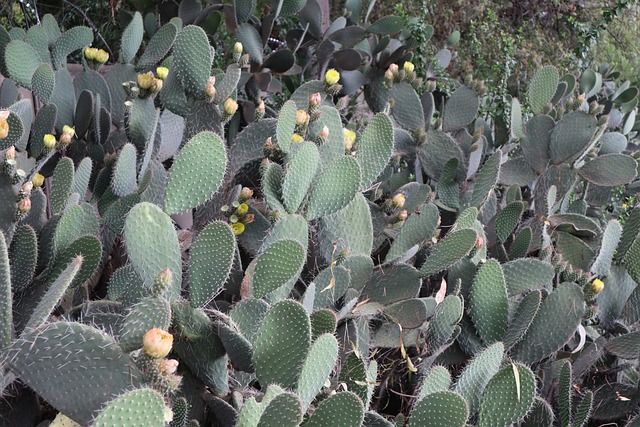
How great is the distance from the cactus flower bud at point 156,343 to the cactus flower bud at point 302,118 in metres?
0.90

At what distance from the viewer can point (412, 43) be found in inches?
151

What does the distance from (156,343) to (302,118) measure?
93 cm

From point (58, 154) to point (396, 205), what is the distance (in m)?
1.07

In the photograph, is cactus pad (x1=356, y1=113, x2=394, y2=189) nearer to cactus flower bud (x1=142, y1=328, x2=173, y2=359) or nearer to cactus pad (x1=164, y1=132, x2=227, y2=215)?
cactus pad (x1=164, y1=132, x2=227, y2=215)

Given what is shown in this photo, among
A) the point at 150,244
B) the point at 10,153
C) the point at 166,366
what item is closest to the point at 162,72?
the point at 10,153

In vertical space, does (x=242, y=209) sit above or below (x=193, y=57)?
below

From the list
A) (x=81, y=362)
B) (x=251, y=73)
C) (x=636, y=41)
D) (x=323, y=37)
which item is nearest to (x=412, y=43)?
(x=323, y=37)

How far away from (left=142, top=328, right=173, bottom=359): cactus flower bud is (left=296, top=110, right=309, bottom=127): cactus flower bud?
897mm

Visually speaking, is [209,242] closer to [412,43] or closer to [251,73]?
Result: [251,73]

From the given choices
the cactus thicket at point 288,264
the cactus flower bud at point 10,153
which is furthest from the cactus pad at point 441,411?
the cactus flower bud at point 10,153

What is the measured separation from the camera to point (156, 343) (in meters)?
0.97

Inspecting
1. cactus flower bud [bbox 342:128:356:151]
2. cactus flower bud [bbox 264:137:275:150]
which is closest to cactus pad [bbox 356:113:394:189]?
cactus flower bud [bbox 342:128:356:151]

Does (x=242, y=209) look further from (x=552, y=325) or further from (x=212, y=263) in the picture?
(x=552, y=325)

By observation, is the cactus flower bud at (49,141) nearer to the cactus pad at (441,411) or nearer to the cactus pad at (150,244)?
the cactus pad at (150,244)
